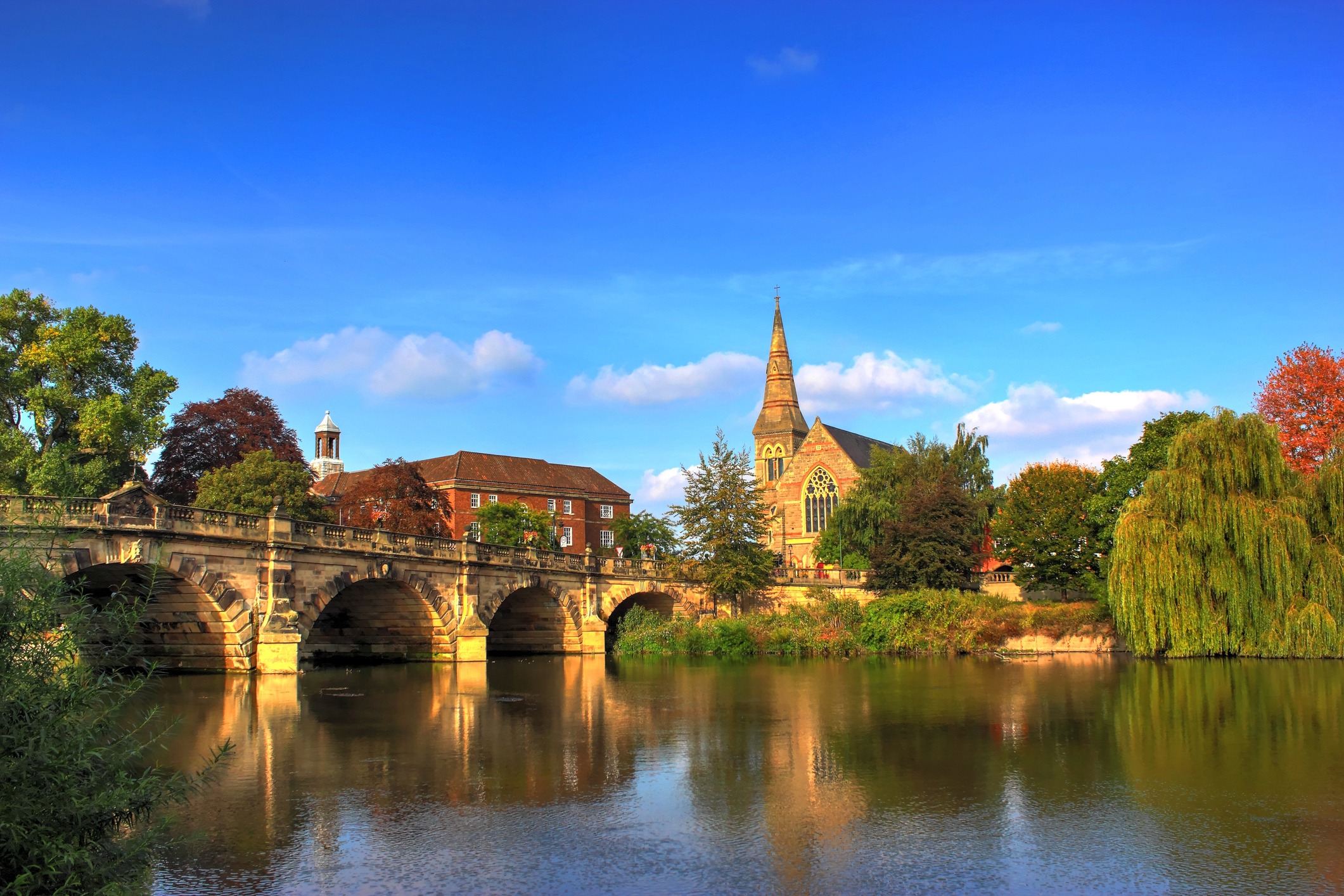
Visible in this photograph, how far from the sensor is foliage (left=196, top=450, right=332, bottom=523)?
40406 mm

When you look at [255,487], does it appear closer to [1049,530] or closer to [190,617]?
[190,617]

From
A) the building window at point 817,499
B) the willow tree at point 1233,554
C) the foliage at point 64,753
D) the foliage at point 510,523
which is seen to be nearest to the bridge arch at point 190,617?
the foliage at point 64,753

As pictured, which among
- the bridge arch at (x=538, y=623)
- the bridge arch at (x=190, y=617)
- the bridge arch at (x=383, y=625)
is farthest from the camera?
the bridge arch at (x=538, y=623)

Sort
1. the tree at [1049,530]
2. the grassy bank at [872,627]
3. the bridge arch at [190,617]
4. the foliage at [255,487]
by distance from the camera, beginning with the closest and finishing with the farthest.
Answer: the bridge arch at [190,617] → the foliage at [255,487] → the grassy bank at [872,627] → the tree at [1049,530]

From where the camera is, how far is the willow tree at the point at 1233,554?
3017 centimetres

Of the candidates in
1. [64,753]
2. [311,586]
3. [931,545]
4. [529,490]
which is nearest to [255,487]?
[311,586]

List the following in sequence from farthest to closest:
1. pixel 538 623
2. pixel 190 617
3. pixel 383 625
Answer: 1. pixel 538 623
2. pixel 383 625
3. pixel 190 617

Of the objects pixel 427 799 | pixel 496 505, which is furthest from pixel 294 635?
pixel 496 505

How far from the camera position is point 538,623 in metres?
44.8

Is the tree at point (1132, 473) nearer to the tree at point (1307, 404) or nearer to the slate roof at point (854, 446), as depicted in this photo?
the tree at point (1307, 404)

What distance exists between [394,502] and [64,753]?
145 ft

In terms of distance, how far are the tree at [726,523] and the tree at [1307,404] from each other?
75.3 feet

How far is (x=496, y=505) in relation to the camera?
2662 inches

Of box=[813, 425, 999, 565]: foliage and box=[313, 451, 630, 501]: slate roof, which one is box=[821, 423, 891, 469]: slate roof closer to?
box=[813, 425, 999, 565]: foliage
